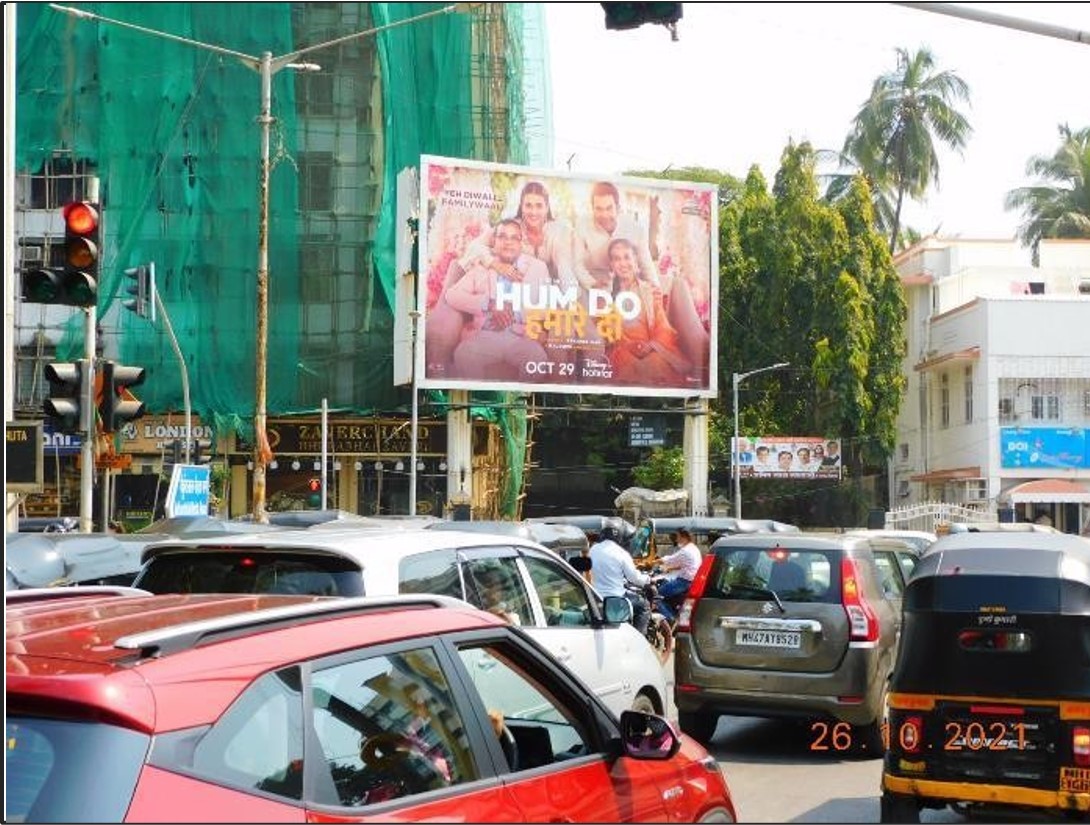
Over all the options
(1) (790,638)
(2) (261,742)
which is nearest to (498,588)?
(1) (790,638)

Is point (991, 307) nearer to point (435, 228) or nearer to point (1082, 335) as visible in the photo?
point (1082, 335)

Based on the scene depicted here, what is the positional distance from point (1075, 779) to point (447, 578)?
330cm

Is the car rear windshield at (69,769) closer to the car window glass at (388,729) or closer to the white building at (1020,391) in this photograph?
the car window glass at (388,729)

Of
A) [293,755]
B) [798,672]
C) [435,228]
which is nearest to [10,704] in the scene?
[293,755]

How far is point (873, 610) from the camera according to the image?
38.7 feet

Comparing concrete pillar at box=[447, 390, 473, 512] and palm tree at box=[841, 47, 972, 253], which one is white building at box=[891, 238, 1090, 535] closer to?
palm tree at box=[841, 47, 972, 253]

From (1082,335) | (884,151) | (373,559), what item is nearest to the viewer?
(373,559)

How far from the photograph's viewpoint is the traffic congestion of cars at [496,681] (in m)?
3.32

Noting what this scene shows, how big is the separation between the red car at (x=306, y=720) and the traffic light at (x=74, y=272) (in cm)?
728

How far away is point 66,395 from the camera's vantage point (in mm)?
15297

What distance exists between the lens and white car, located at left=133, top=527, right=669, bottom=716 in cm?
731

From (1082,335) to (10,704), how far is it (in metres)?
49.8

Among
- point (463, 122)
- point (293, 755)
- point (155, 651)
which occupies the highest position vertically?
point (463, 122)

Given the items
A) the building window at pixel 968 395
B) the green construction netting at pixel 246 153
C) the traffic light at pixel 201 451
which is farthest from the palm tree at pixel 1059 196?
the traffic light at pixel 201 451
